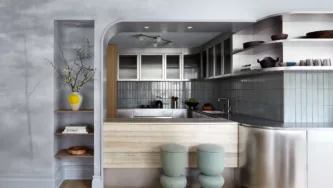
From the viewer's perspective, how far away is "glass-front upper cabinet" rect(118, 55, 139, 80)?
20.1 feet

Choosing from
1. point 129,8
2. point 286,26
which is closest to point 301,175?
point 286,26

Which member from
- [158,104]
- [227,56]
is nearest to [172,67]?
[158,104]

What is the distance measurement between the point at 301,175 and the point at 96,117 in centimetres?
249

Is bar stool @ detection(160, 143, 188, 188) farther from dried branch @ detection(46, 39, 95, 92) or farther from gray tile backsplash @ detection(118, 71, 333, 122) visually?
dried branch @ detection(46, 39, 95, 92)

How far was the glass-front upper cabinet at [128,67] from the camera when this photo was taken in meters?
6.11

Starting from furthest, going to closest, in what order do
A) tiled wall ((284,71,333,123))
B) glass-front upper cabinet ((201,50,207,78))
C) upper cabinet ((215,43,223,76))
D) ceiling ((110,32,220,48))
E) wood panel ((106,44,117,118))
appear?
glass-front upper cabinet ((201,50,207,78))
wood panel ((106,44,117,118))
ceiling ((110,32,220,48))
upper cabinet ((215,43,223,76))
tiled wall ((284,71,333,123))

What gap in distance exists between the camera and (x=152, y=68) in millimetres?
6164

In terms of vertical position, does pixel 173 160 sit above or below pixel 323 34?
below

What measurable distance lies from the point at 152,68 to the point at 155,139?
3158 millimetres

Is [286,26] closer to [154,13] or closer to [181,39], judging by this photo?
[154,13]

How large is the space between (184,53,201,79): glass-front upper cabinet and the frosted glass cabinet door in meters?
0.61

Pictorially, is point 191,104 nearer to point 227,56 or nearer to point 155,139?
point 227,56

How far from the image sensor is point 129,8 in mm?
3324

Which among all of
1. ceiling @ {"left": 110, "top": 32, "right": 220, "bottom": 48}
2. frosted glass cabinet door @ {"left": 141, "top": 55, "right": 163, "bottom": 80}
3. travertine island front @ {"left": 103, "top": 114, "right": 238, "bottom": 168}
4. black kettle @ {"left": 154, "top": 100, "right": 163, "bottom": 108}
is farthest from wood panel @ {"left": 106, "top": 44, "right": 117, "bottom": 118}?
travertine island front @ {"left": 103, "top": 114, "right": 238, "bottom": 168}
